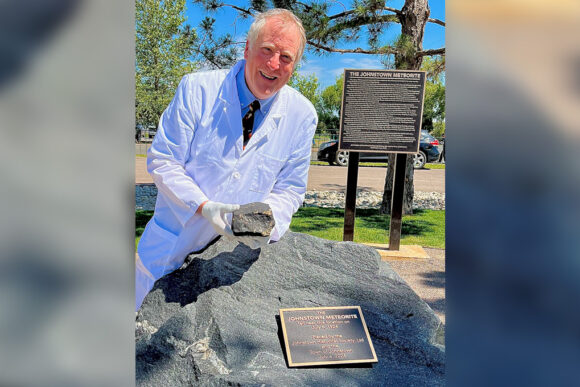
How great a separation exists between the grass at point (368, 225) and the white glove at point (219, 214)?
3622 millimetres

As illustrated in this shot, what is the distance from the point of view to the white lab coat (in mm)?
2189

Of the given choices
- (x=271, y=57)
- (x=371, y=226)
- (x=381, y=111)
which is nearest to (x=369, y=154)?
(x=371, y=226)

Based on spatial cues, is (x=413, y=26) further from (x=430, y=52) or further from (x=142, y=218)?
(x=142, y=218)

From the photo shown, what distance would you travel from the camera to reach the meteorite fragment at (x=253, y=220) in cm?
203

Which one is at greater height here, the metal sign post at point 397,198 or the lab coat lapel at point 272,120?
the lab coat lapel at point 272,120

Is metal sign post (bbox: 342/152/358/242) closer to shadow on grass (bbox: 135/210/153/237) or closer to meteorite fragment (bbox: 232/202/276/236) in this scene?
shadow on grass (bbox: 135/210/153/237)

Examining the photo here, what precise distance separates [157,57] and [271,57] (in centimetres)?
169

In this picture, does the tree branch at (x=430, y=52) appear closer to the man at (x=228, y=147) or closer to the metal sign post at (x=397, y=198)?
the metal sign post at (x=397, y=198)

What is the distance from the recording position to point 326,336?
2.06m

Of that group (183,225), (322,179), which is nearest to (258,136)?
(183,225)

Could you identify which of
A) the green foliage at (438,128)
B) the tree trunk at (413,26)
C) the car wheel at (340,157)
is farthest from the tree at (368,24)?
the green foliage at (438,128)

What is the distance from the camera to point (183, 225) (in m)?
2.25
